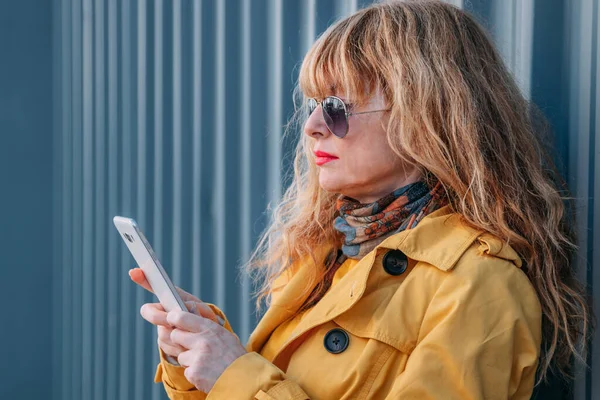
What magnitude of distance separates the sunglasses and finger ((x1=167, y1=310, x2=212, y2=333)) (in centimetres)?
54

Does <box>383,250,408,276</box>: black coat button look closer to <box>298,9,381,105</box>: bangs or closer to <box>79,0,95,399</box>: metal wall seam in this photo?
<box>298,9,381,105</box>: bangs

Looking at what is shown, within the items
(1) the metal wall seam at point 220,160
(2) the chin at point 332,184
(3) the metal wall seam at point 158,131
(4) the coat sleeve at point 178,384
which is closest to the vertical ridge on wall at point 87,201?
(3) the metal wall seam at point 158,131

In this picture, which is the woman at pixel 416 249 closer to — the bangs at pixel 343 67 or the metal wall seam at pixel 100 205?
the bangs at pixel 343 67

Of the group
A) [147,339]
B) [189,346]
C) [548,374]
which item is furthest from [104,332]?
[548,374]

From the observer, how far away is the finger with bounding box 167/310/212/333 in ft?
5.88

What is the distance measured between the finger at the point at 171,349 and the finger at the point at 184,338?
6 centimetres

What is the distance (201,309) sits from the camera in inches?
80.1

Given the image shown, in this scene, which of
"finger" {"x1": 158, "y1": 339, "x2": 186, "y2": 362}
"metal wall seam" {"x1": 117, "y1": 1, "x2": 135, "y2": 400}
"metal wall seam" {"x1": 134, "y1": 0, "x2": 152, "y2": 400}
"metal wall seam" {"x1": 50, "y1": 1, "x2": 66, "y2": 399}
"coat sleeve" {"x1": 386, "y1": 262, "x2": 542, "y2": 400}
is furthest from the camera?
"metal wall seam" {"x1": 50, "y1": 1, "x2": 66, "y2": 399}

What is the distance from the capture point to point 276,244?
2352mm

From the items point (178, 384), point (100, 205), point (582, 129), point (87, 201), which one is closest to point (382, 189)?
point (582, 129)

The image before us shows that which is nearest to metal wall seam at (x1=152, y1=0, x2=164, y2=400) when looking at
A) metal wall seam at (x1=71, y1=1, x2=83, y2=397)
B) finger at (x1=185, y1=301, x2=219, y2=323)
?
metal wall seam at (x1=71, y1=1, x2=83, y2=397)

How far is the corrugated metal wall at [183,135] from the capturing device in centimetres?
202

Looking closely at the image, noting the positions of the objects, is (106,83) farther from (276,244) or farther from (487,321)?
(487,321)

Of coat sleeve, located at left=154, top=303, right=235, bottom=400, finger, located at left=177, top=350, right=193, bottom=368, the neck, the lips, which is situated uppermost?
the lips
